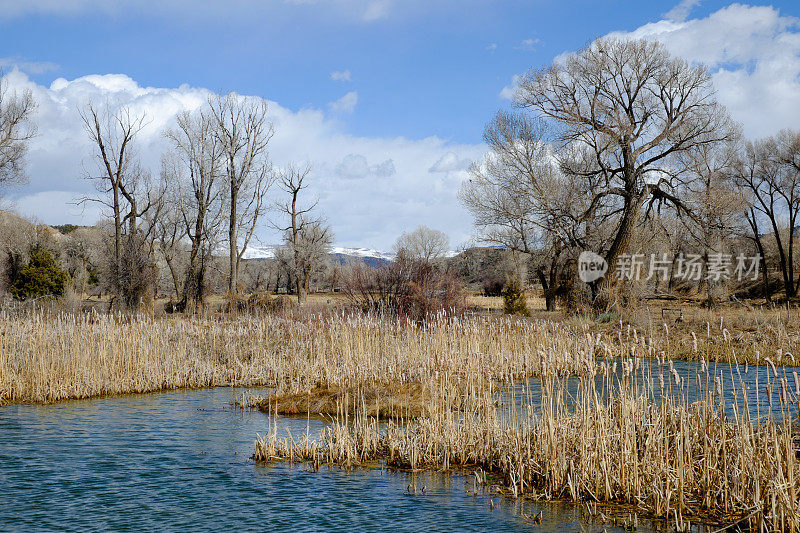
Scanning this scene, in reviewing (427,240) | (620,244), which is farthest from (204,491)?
(427,240)

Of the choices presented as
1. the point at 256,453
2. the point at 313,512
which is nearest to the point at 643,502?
the point at 313,512

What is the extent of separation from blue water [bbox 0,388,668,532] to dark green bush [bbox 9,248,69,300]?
36.0 m

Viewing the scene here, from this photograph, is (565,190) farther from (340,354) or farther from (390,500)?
(390,500)

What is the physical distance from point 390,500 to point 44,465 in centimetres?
442

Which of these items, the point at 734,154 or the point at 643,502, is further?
the point at 734,154

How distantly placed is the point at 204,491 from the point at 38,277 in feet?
136

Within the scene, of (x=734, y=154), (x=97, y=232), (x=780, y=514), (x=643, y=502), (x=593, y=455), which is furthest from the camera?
(x=97, y=232)

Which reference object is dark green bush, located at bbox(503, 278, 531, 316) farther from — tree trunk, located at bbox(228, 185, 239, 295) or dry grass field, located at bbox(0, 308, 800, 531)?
tree trunk, located at bbox(228, 185, 239, 295)

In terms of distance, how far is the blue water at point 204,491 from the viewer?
20.0ft

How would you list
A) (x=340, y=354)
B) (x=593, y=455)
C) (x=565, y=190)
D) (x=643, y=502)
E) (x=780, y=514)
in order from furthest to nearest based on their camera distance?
(x=565, y=190) → (x=340, y=354) → (x=593, y=455) → (x=643, y=502) → (x=780, y=514)

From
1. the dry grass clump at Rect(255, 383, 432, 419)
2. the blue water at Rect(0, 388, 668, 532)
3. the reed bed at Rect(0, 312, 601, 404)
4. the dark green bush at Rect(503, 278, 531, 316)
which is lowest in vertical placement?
the blue water at Rect(0, 388, 668, 532)

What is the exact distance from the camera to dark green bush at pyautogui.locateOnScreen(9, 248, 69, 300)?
42094 millimetres

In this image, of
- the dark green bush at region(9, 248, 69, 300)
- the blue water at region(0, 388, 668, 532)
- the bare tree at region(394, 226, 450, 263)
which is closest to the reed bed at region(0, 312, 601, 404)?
the blue water at region(0, 388, 668, 532)

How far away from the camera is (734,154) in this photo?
45.7 m
